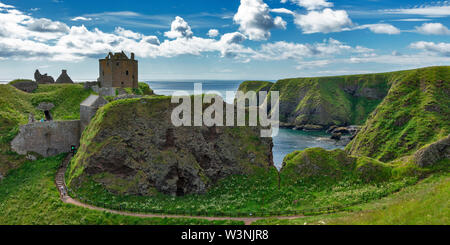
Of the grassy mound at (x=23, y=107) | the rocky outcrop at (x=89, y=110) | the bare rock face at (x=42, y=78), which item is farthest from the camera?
the bare rock face at (x=42, y=78)

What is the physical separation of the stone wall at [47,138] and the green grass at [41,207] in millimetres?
2841

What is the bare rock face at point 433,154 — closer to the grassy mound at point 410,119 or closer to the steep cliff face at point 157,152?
the steep cliff face at point 157,152

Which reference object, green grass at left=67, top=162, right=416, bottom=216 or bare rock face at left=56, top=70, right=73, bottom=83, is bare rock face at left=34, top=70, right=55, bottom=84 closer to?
bare rock face at left=56, top=70, right=73, bottom=83

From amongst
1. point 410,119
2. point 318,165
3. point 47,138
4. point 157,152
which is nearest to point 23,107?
point 47,138

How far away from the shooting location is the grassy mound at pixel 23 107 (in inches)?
1787

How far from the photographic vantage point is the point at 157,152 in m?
42.8

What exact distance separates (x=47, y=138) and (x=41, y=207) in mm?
15936

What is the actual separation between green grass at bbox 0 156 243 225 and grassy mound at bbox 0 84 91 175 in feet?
10.2

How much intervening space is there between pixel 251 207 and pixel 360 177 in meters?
16.3

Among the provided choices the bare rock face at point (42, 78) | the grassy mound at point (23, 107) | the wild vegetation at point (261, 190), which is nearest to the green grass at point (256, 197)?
the wild vegetation at point (261, 190)
